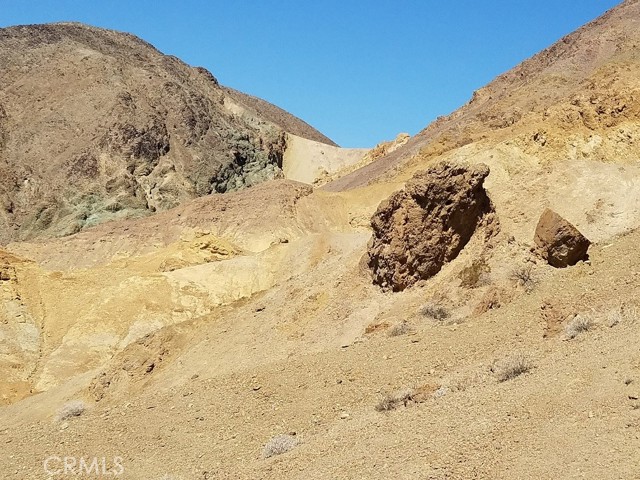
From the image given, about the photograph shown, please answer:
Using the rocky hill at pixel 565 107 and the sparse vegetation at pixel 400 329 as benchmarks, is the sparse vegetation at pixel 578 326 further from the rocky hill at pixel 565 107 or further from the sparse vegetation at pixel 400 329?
the rocky hill at pixel 565 107

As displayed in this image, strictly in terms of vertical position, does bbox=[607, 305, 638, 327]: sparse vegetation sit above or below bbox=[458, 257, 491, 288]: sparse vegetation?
below

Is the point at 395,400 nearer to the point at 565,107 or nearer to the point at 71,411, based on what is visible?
the point at 71,411

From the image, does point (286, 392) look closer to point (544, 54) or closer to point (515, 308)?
point (515, 308)

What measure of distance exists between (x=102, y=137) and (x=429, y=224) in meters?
46.9

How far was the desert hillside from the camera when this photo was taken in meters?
7.31

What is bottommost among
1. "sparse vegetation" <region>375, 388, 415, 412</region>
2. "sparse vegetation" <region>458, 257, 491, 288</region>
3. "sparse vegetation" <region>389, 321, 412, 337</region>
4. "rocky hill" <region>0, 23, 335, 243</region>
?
"sparse vegetation" <region>375, 388, 415, 412</region>

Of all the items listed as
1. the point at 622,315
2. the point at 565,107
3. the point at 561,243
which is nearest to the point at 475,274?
the point at 561,243

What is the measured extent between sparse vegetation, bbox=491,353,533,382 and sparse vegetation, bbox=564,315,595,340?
2.92 feet

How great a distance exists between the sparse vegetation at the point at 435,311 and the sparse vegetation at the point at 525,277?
1341mm

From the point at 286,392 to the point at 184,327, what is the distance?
20.7ft

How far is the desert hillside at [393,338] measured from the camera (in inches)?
288

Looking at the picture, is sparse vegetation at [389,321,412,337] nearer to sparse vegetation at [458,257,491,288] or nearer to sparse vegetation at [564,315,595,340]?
sparse vegetation at [458,257,491,288]

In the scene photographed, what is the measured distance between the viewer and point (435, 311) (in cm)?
1265
